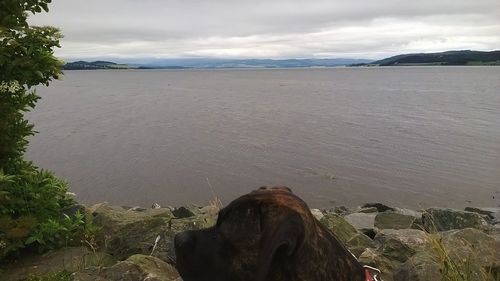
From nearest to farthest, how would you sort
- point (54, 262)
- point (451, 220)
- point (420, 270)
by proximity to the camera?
1. point (420, 270)
2. point (54, 262)
3. point (451, 220)

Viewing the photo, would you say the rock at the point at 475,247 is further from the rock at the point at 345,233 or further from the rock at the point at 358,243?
the rock at the point at 345,233

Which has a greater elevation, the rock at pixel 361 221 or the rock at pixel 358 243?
the rock at pixel 358 243

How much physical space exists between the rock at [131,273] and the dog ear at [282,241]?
327cm

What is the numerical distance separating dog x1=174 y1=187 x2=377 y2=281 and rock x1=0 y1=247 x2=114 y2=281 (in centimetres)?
372

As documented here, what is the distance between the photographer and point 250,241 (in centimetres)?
282

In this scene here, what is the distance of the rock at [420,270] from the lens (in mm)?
5594

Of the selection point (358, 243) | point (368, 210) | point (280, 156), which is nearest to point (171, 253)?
point (358, 243)

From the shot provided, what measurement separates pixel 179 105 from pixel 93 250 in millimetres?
47483

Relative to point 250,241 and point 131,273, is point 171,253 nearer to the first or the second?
point 131,273

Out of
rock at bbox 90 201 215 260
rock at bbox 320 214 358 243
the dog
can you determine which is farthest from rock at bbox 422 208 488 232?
the dog

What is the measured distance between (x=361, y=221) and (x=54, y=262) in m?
8.24

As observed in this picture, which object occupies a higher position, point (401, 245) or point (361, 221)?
point (401, 245)

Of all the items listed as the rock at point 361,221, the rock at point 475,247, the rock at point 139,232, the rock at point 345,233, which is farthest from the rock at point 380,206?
the rock at point 139,232

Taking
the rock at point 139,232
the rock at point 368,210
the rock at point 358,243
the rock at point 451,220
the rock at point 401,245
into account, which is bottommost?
the rock at point 368,210
